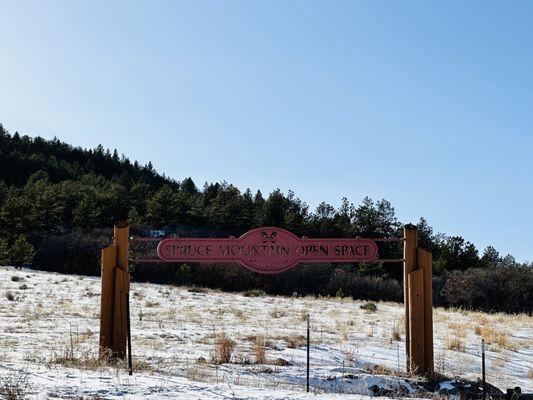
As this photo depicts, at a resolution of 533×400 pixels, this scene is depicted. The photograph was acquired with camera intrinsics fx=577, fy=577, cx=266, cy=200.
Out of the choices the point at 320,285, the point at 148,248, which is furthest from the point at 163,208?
the point at 320,285

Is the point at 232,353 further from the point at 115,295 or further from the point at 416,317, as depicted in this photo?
the point at 416,317

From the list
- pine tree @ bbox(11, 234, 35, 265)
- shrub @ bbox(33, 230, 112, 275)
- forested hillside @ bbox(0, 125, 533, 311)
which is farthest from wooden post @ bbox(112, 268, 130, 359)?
shrub @ bbox(33, 230, 112, 275)

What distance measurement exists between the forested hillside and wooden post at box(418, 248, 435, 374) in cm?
2623

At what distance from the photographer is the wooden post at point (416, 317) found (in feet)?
31.2

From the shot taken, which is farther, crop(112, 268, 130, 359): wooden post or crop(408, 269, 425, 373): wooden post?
crop(408, 269, 425, 373): wooden post

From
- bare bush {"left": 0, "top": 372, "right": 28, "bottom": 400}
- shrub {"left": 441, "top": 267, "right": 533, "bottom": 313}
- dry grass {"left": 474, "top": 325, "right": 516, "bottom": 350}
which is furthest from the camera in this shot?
shrub {"left": 441, "top": 267, "right": 533, "bottom": 313}

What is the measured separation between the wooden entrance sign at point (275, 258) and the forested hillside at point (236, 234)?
86.1 ft

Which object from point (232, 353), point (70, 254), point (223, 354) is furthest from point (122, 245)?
point (70, 254)

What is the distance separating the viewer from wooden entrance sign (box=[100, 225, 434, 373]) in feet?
31.1

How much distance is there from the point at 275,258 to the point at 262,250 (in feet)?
0.84

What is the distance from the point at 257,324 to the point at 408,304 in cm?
696

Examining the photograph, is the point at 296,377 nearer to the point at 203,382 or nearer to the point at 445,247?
the point at 203,382

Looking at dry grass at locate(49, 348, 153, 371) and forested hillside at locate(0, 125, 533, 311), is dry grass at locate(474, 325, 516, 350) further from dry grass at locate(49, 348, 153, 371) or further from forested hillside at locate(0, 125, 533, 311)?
forested hillside at locate(0, 125, 533, 311)

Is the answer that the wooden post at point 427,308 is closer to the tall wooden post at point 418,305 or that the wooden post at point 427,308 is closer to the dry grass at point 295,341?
the tall wooden post at point 418,305
